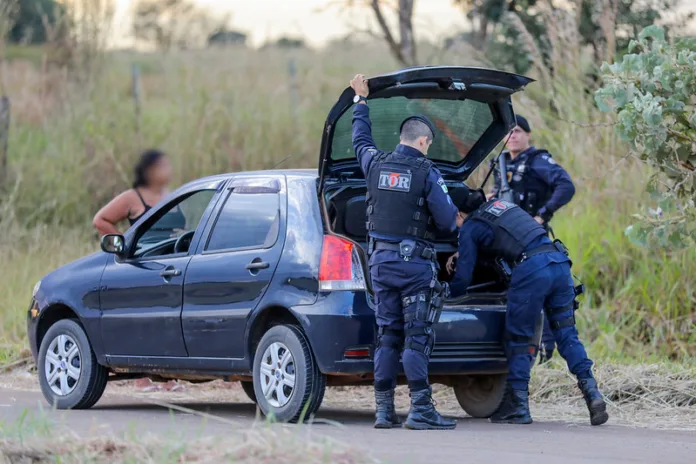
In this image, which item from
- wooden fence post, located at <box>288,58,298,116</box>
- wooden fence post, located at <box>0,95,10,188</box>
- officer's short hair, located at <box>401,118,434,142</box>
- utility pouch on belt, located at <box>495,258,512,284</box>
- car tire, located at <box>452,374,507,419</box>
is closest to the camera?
officer's short hair, located at <box>401,118,434,142</box>

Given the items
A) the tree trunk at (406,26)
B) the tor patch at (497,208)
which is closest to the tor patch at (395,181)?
the tor patch at (497,208)

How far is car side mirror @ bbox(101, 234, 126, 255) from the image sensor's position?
8273 mm

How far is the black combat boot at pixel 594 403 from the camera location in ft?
24.5

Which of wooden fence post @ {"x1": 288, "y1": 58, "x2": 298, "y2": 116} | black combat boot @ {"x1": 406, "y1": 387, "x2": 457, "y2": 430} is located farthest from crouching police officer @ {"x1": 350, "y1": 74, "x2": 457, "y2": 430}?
wooden fence post @ {"x1": 288, "y1": 58, "x2": 298, "y2": 116}

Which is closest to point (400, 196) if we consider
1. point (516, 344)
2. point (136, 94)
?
point (516, 344)

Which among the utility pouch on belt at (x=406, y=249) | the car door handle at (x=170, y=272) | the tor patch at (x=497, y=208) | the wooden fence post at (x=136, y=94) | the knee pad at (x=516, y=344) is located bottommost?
the knee pad at (x=516, y=344)

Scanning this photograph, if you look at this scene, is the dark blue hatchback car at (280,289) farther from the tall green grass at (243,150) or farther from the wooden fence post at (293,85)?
the wooden fence post at (293,85)

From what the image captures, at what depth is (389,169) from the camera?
23.0 feet

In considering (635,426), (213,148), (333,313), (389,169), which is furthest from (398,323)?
(213,148)

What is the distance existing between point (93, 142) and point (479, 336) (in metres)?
9.27

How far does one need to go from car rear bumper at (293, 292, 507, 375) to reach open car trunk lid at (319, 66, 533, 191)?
32.5 inches

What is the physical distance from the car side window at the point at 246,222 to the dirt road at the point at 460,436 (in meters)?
1.08

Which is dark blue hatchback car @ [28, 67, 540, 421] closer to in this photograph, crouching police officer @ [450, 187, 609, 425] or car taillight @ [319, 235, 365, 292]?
car taillight @ [319, 235, 365, 292]

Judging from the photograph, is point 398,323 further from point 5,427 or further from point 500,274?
point 5,427
